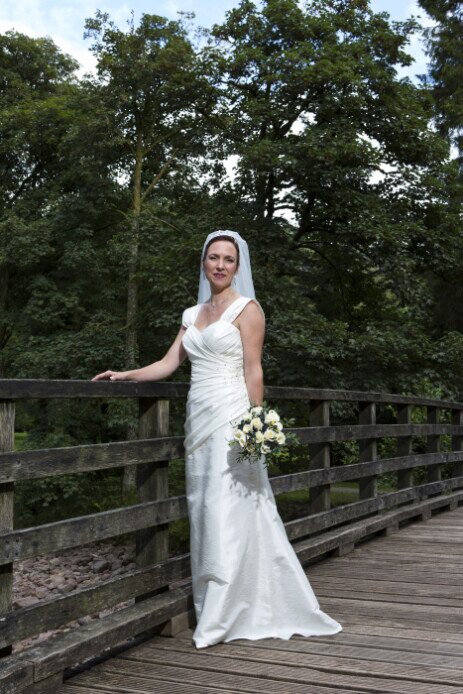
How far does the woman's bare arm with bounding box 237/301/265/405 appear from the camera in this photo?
14.0 feet

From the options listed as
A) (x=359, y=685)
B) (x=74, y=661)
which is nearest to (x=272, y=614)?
(x=359, y=685)

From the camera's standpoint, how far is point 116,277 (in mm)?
22234

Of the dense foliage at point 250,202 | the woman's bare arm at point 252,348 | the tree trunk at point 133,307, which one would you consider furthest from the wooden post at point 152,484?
the tree trunk at point 133,307

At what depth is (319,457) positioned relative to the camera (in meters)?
6.18

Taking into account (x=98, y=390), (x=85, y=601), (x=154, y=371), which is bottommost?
(x=85, y=601)

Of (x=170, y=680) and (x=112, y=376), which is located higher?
(x=112, y=376)

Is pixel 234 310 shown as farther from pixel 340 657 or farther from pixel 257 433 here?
pixel 340 657

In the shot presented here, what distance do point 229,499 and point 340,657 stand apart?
2.85 ft

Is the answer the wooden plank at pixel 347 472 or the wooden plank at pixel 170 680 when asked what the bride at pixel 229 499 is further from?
the wooden plank at pixel 347 472

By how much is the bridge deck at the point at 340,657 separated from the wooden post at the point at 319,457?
874 mm

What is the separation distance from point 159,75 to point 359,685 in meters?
18.0

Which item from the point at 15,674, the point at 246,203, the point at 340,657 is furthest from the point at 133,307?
the point at 15,674

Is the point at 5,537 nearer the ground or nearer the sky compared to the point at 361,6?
nearer the ground

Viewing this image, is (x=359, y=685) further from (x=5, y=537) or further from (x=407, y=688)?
(x=5, y=537)
